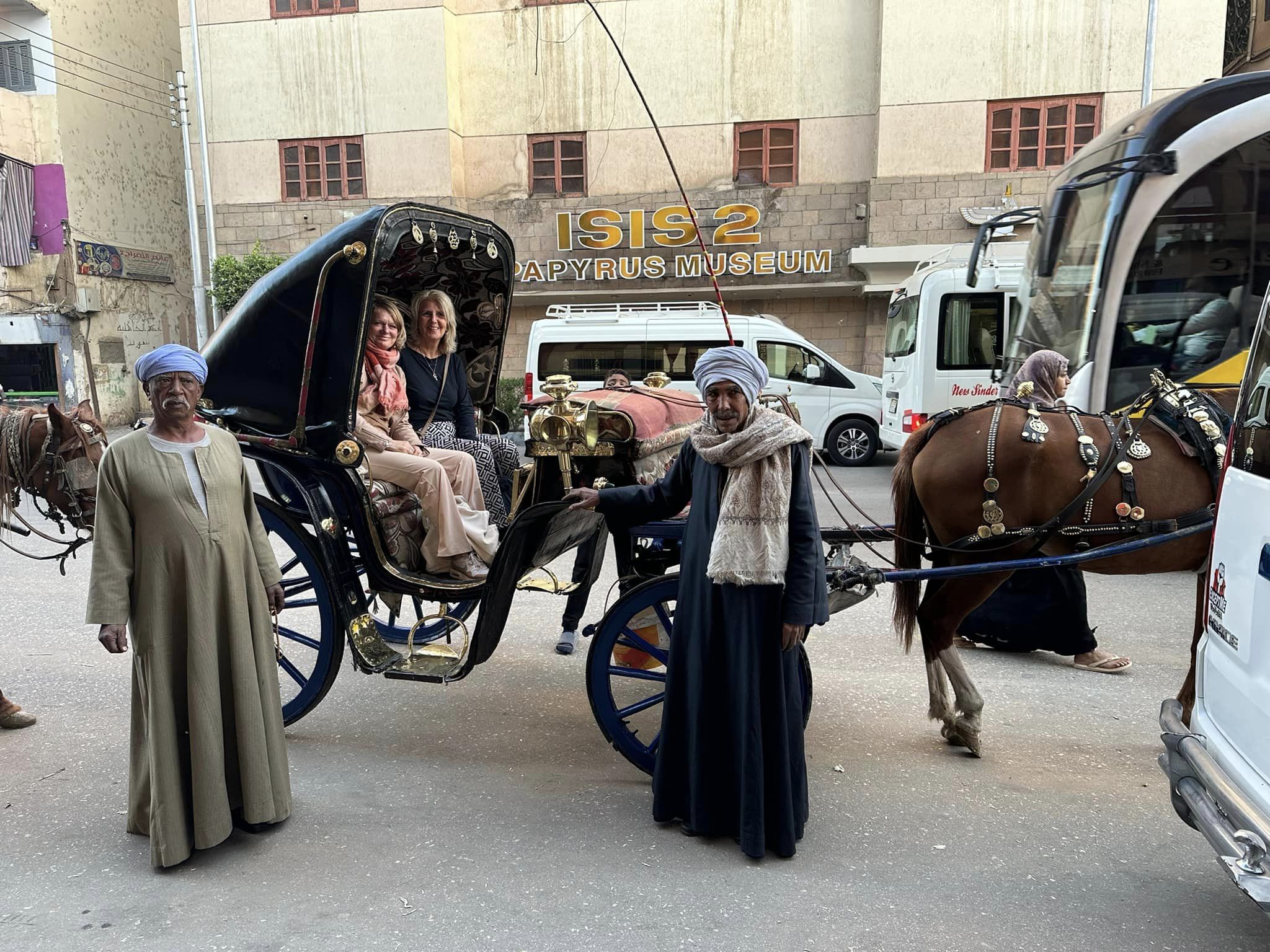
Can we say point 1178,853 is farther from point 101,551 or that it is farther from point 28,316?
point 28,316

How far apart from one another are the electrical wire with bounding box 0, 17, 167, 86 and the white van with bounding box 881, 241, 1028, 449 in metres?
18.5

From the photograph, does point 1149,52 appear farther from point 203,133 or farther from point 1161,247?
point 203,133

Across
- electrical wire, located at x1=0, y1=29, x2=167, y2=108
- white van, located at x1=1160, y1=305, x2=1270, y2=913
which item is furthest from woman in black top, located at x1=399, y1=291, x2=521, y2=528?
electrical wire, located at x1=0, y1=29, x2=167, y2=108

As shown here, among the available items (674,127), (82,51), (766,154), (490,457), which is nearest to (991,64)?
(766,154)

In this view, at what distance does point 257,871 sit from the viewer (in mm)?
2910

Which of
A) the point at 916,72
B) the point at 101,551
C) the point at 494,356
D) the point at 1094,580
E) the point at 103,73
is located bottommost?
the point at 1094,580

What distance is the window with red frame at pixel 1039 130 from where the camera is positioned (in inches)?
617

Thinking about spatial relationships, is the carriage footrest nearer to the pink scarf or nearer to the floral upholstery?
the floral upholstery

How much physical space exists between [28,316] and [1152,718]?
833 inches

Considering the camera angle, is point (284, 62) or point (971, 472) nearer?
point (971, 472)

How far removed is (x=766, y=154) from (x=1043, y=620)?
1428cm

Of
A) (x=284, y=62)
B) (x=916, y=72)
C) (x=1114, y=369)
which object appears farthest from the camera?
(x=284, y=62)

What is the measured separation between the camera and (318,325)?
3.70 metres

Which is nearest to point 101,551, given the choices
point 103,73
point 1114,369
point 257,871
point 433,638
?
point 257,871
